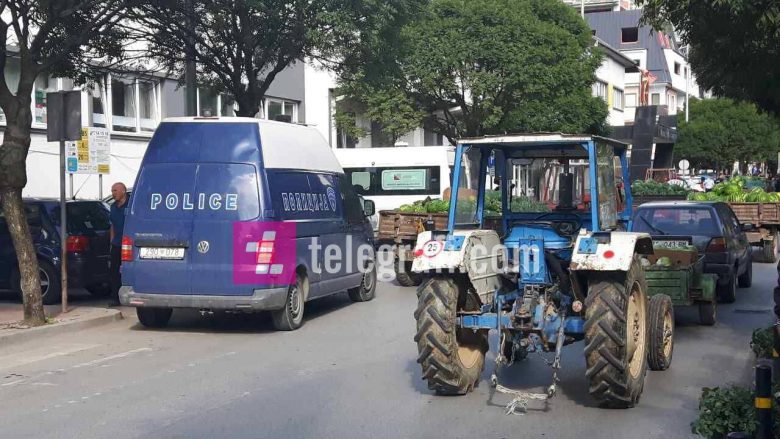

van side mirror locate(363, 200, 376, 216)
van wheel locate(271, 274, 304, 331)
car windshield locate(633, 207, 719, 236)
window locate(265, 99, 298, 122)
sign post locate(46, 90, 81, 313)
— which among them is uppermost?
window locate(265, 99, 298, 122)

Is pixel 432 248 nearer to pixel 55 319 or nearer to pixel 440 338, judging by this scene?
pixel 440 338

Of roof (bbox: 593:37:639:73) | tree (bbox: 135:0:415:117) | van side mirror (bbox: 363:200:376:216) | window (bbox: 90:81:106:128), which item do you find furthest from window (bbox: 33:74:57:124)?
roof (bbox: 593:37:639:73)

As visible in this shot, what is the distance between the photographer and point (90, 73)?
16266 mm

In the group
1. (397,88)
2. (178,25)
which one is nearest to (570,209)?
(178,25)

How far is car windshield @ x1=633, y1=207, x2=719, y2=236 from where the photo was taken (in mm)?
14320

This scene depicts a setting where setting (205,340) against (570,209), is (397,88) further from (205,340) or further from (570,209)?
(570,209)

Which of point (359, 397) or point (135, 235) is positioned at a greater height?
point (135, 235)

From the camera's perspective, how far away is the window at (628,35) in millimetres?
84938

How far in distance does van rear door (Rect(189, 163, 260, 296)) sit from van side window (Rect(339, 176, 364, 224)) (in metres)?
2.88

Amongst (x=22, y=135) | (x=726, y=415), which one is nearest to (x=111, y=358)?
(x=22, y=135)

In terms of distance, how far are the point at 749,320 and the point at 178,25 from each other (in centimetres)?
1084

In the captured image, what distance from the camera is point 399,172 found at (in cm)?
2641

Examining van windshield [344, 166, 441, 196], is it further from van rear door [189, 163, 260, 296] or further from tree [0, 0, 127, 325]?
van rear door [189, 163, 260, 296]

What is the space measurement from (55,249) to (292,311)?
14.0ft
